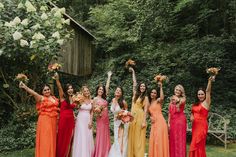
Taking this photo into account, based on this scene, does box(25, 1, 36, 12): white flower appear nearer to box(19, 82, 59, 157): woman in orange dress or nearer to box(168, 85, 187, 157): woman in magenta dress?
box(19, 82, 59, 157): woman in orange dress

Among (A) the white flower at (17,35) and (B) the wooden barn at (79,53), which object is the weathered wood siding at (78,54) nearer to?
(B) the wooden barn at (79,53)

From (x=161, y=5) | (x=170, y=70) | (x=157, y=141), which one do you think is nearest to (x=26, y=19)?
(x=157, y=141)

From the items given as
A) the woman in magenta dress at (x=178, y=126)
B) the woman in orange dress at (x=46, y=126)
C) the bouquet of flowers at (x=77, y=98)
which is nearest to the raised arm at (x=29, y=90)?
the woman in orange dress at (x=46, y=126)

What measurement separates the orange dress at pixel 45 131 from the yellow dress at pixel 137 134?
6.08 feet

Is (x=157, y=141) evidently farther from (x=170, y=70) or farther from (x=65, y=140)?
(x=170, y=70)

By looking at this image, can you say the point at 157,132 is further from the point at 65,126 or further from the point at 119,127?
the point at 65,126

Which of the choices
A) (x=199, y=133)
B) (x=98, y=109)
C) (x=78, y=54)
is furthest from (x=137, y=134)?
(x=78, y=54)

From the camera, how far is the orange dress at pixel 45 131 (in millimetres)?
8375

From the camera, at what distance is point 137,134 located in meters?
8.85

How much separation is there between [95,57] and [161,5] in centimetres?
890

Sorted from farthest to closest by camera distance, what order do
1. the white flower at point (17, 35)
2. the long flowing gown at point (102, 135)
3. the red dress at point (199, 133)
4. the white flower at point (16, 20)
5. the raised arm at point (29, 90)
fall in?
the white flower at point (16, 20), the white flower at point (17, 35), the long flowing gown at point (102, 135), the red dress at point (199, 133), the raised arm at point (29, 90)

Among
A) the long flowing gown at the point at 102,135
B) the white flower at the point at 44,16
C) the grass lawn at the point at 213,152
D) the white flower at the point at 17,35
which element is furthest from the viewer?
the grass lawn at the point at 213,152

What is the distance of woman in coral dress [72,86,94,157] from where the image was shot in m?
8.81

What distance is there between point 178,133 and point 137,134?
98 centimetres
